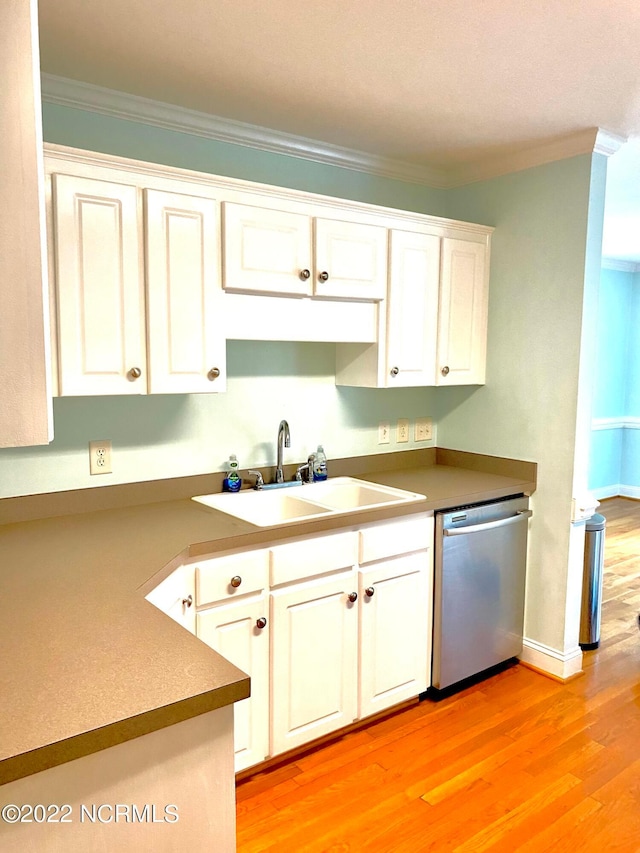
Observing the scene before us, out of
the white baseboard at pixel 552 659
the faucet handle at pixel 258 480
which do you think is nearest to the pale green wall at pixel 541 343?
the white baseboard at pixel 552 659

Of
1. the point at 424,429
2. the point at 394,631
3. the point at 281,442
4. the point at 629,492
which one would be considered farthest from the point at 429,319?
the point at 629,492

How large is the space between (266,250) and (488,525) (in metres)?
1.52

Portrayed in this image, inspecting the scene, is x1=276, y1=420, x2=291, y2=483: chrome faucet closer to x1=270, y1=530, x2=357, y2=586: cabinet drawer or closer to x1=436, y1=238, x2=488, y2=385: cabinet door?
x1=270, y1=530, x2=357, y2=586: cabinet drawer

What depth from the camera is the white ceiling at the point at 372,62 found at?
70.6 inches

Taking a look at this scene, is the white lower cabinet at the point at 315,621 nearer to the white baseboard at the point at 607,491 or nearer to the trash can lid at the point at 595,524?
the trash can lid at the point at 595,524

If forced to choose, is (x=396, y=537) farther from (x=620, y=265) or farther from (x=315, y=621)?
(x=620, y=265)

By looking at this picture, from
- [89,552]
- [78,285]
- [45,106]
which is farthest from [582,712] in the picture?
→ [45,106]

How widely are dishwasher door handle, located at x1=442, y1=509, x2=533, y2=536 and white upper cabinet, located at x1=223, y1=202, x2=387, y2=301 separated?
105 centimetres

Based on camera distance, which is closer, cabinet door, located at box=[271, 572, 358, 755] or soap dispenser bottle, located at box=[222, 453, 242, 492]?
cabinet door, located at box=[271, 572, 358, 755]

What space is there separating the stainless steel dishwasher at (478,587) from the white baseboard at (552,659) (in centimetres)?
6

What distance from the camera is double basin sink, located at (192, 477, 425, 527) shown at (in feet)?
8.48

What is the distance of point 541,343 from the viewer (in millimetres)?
3023

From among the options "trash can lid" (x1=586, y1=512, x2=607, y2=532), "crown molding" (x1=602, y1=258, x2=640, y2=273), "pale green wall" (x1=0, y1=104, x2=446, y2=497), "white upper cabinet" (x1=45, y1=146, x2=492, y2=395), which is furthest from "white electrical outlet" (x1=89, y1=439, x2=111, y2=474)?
"crown molding" (x1=602, y1=258, x2=640, y2=273)

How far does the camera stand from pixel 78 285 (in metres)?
2.04
